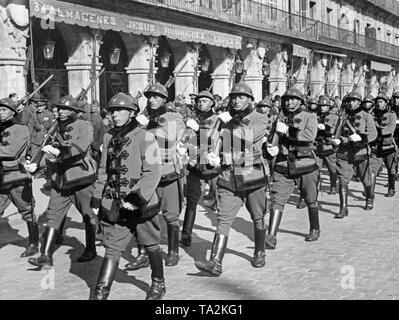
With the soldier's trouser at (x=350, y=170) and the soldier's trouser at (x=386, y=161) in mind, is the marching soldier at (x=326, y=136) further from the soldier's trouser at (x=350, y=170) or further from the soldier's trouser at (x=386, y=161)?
the soldier's trouser at (x=386, y=161)

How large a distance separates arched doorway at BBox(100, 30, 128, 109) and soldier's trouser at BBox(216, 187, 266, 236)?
10660 millimetres

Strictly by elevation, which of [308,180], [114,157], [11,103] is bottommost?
[308,180]

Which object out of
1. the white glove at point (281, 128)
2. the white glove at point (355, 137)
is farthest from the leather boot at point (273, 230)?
the white glove at point (355, 137)

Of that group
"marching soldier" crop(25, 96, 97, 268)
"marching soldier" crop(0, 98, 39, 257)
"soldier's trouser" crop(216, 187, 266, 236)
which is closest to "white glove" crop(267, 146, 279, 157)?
"soldier's trouser" crop(216, 187, 266, 236)

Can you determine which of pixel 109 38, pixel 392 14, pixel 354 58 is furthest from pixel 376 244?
pixel 392 14

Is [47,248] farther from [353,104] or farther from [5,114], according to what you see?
[353,104]

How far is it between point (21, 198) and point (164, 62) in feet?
36.5

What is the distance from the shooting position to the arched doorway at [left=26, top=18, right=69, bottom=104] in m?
13.8

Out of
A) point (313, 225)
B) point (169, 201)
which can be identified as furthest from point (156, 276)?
point (313, 225)

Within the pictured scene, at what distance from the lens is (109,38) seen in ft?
53.6

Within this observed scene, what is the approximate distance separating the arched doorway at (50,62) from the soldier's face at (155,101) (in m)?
7.94

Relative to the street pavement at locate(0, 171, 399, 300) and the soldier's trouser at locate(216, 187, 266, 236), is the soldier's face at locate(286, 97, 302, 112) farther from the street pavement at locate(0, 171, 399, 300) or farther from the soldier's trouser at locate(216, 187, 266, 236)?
the street pavement at locate(0, 171, 399, 300)
